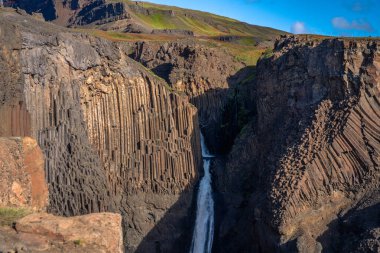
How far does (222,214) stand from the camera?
32625 mm

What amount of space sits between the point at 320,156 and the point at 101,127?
13647mm

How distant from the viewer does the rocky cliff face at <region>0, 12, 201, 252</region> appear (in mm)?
28453

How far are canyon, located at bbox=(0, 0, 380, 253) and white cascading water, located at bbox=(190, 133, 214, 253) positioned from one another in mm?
209

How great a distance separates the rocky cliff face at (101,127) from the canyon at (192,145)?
71 millimetres

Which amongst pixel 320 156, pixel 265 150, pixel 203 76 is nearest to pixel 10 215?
pixel 320 156

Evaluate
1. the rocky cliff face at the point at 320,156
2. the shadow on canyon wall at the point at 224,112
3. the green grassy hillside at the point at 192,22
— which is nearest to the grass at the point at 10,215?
the rocky cliff face at the point at 320,156

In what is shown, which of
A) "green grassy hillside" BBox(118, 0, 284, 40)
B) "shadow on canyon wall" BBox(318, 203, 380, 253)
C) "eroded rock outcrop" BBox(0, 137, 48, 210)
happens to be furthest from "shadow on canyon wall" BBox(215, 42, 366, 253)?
"green grassy hillside" BBox(118, 0, 284, 40)

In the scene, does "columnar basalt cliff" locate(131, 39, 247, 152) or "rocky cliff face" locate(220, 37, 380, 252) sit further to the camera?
"columnar basalt cliff" locate(131, 39, 247, 152)

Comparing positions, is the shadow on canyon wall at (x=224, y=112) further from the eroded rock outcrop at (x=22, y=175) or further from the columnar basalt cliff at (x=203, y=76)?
the eroded rock outcrop at (x=22, y=175)

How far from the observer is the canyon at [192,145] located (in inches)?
987

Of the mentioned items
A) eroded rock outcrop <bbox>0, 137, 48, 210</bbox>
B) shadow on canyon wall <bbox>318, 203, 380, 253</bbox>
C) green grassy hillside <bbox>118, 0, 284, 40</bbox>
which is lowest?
shadow on canyon wall <bbox>318, 203, 380, 253</bbox>

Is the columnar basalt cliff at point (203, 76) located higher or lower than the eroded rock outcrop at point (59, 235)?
higher

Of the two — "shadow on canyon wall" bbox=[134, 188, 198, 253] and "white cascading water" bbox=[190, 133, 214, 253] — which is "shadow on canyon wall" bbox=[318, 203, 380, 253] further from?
"shadow on canyon wall" bbox=[134, 188, 198, 253]

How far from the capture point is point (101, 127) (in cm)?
3272
